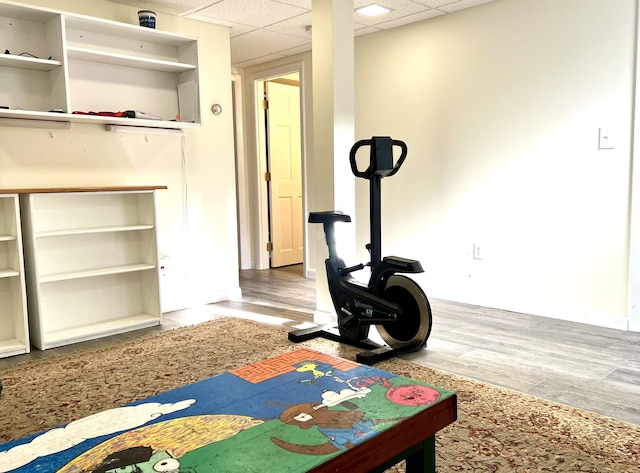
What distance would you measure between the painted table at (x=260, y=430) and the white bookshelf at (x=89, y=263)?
7.34 ft

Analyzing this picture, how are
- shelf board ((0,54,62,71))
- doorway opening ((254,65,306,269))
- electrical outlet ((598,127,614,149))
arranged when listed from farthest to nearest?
doorway opening ((254,65,306,269)) < electrical outlet ((598,127,614,149)) < shelf board ((0,54,62,71))

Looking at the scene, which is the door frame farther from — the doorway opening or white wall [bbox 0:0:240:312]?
white wall [bbox 0:0:240:312]

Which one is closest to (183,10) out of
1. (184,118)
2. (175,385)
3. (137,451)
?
(184,118)

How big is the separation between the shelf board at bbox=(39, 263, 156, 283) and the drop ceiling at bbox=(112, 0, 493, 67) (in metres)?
2.01

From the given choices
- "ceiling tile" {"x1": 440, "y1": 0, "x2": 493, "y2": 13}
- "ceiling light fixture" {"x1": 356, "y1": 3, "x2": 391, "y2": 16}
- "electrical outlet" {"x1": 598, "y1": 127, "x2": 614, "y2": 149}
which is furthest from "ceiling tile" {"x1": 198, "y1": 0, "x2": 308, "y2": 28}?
"electrical outlet" {"x1": 598, "y1": 127, "x2": 614, "y2": 149}

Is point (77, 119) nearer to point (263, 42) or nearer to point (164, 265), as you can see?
point (164, 265)

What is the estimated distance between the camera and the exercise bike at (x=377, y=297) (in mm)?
3072

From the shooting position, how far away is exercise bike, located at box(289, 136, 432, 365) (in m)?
3.07

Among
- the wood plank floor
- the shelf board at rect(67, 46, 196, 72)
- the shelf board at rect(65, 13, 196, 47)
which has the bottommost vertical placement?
the wood plank floor

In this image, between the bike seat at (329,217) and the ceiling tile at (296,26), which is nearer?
the bike seat at (329,217)

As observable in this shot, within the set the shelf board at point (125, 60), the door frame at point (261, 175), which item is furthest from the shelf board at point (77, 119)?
the door frame at point (261, 175)

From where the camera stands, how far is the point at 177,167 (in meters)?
4.43

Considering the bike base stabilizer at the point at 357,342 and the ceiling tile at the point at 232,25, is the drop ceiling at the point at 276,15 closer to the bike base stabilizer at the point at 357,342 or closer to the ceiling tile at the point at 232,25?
the ceiling tile at the point at 232,25

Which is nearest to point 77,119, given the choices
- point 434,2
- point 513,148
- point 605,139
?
point 434,2
